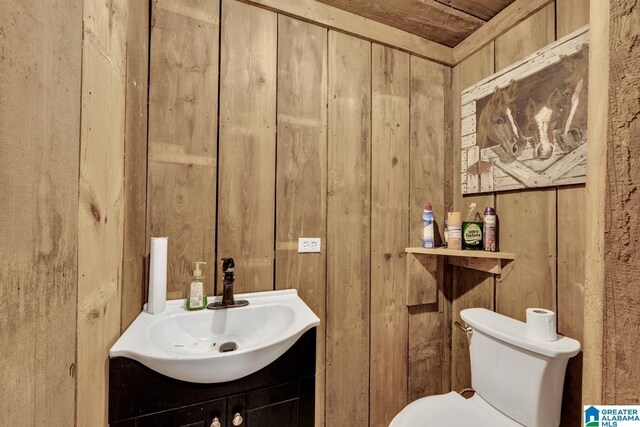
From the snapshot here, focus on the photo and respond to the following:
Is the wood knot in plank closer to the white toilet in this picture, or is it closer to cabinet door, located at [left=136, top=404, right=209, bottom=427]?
cabinet door, located at [left=136, top=404, right=209, bottom=427]

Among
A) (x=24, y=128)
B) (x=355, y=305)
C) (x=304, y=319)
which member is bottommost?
(x=355, y=305)

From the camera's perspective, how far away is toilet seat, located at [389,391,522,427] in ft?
3.28

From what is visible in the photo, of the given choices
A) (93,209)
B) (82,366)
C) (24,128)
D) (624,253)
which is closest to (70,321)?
(82,366)

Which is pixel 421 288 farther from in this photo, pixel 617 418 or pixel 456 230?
pixel 617 418

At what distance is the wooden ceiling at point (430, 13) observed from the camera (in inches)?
51.0

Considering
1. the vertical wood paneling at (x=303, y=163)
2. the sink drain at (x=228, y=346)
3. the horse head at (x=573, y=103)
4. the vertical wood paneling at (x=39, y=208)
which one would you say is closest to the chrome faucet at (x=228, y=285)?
the sink drain at (x=228, y=346)

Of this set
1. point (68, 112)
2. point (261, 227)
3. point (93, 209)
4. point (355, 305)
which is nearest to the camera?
point (68, 112)

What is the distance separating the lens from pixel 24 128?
44 centimetres

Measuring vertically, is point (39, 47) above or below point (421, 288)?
above

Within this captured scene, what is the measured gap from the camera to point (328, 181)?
1.31 metres

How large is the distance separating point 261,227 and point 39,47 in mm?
846

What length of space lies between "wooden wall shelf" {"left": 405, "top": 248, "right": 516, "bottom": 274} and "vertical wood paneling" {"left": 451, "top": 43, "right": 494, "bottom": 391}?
2.2 inches

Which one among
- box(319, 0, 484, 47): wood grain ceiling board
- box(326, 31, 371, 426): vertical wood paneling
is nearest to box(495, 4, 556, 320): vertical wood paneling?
box(319, 0, 484, 47): wood grain ceiling board

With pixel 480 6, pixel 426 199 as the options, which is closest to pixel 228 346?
pixel 426 199
